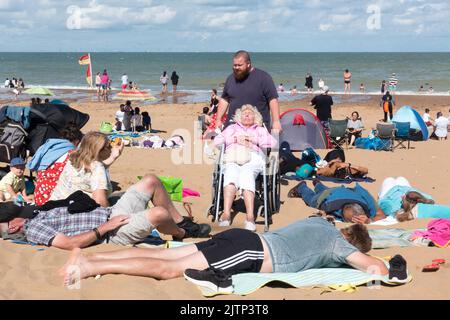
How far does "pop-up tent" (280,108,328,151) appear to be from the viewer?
40.6 ft

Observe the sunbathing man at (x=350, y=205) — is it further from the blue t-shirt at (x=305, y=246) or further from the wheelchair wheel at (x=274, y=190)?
the blue t-shirt at (x=305, y=246)

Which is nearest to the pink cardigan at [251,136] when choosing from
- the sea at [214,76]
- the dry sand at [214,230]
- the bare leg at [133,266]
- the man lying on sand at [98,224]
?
the dry sand at [214,230]

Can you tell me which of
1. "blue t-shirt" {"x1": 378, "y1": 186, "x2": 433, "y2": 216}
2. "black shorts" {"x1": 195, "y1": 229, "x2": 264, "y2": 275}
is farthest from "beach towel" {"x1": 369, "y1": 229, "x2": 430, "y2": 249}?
"black shorts" {"x1": 195, "y1": 229, "x2": 264, "y2": 275}

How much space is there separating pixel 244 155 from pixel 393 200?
174 centimetres

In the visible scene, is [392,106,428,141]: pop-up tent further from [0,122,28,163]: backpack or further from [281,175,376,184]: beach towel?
[0,122,28,163]: backpack

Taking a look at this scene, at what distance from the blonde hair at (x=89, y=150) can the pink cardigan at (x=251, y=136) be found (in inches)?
58.0

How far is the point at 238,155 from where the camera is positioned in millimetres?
6551

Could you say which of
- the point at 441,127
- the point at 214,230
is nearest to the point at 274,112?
the point at 214,230

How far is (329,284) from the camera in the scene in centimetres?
424

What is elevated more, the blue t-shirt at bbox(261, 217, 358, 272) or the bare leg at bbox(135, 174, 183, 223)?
the bare leg at bbox(135, 174, 183, 223)

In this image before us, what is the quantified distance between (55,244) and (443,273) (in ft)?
9.29

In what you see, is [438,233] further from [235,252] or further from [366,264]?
[235,252]

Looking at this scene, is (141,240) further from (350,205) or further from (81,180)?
(350,205)
